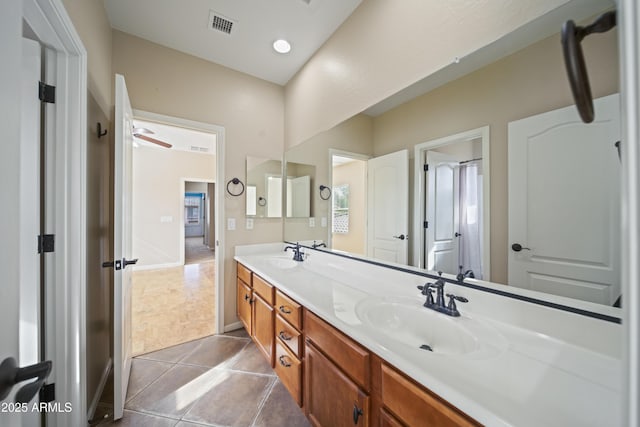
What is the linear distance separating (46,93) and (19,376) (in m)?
1.32

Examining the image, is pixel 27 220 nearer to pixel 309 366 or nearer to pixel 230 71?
pixel 309 366

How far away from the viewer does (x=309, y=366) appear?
47.4 inches

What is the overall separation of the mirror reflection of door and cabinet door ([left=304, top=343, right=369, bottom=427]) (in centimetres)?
69

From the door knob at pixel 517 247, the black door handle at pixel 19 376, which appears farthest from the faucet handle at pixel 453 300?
the black door handle at pixel 19 376

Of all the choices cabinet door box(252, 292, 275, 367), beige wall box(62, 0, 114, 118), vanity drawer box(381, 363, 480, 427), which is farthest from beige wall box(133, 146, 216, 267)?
vanity drawer box(381, 363, 480, 427)

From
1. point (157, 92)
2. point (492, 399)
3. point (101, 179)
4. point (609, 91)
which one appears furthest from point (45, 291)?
point (609, 91)

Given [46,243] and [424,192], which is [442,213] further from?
[46,243]

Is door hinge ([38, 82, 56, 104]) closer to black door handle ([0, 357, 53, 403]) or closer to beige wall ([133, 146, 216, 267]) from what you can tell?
black door handle ([0, 357, 53, 403])

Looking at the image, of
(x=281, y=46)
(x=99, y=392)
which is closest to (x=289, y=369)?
(x=99, y=392)

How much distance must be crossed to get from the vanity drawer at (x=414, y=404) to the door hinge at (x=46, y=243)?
159 centimetres

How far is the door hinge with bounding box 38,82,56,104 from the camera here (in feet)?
3.69

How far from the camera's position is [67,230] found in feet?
3.86

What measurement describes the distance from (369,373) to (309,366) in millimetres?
458

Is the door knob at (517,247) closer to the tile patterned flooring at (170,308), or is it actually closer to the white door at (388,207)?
the white door at (388,207)
